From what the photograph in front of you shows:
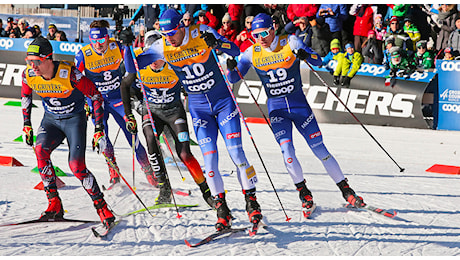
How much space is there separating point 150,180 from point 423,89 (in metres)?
8.56

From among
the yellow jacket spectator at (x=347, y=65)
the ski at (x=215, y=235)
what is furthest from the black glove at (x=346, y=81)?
the ski at (x=215, y=235)

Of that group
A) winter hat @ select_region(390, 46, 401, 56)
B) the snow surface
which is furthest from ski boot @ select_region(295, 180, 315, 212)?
winter hat @ select_region(390, 46, 401, 56)

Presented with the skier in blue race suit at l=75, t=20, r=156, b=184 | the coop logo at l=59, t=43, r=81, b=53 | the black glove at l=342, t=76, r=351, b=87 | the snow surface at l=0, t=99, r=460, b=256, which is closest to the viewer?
the snow surface at l=0, t=99, r=460, b=256

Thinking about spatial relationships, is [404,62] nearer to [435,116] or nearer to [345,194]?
[435,116]

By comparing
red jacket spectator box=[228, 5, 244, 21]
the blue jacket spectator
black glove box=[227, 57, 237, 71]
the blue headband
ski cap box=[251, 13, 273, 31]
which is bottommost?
the blue jacket spectator

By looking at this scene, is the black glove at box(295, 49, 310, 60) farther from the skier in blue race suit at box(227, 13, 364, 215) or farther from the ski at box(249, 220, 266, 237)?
the ski at box(249, 220, 266, 237)

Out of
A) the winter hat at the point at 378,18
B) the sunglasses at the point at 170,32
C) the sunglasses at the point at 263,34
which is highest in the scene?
the sunglasses at the point at 170,32

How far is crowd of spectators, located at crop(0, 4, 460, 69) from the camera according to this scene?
14.4 m

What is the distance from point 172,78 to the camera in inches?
303

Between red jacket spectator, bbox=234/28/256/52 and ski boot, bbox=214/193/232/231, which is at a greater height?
red jacket spectator, bbox=234/28/256/52

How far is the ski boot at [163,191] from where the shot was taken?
7560 mm

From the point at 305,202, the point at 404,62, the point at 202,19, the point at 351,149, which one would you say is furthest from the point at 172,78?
the point at 202,19

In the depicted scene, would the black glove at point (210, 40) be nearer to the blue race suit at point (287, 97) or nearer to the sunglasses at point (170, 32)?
the sunglasses at point (170, 32)

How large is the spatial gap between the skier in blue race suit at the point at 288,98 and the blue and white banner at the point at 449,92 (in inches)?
312
